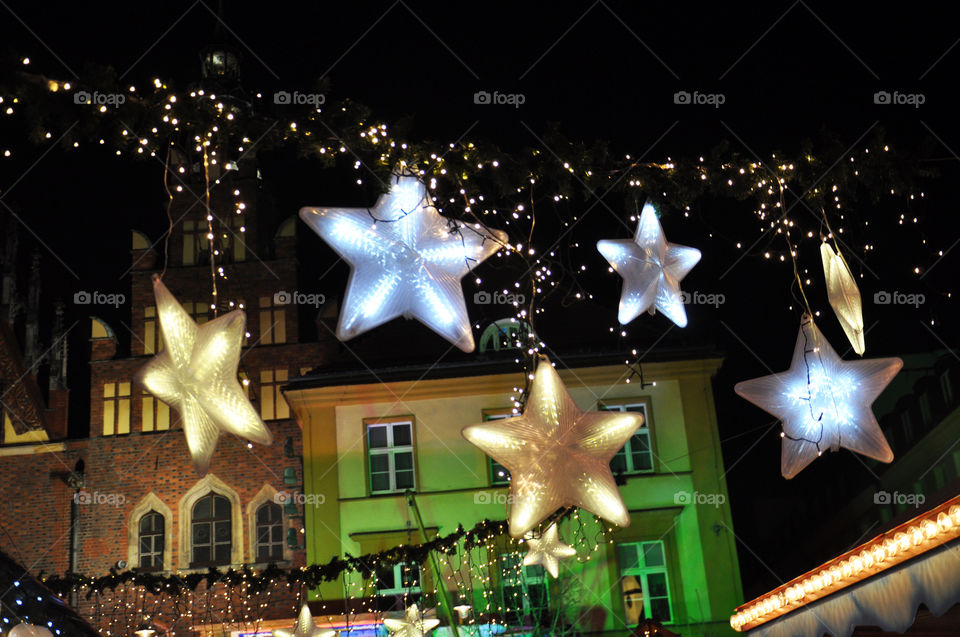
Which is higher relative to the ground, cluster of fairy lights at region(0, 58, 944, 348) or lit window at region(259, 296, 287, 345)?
lit window at region(259, 296, 287, 345)

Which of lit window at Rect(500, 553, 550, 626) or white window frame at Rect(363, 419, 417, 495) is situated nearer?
lit window at Rect(500, 553, 550, 626)

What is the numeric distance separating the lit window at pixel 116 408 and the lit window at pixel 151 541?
5.37 ft

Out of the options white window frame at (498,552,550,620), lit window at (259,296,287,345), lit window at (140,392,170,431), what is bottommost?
white window frame at (498,552,550,620)

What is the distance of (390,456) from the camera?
1689 cm

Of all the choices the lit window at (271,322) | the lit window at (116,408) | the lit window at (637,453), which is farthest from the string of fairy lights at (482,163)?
the lit window at (116,408)

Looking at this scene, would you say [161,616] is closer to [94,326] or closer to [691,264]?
[94,326]

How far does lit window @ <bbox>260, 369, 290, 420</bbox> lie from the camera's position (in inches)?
724

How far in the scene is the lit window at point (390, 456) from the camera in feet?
55.1

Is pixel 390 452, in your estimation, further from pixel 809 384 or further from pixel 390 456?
pixel 809 384

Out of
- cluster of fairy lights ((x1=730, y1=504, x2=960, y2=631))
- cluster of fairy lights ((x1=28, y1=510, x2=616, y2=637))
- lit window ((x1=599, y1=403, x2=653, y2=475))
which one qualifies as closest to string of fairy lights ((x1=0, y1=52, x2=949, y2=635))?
cluster of fairy lights ((x1=730, y1=504, x2=960, y2=631))

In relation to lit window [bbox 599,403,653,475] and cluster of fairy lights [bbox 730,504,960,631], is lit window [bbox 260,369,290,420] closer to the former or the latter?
lit window [bbox 599,403,653,475]

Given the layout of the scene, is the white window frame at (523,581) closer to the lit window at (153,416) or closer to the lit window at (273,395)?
Result: the lit window at (273,395)

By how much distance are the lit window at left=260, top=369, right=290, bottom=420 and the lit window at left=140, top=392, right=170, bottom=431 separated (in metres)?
1.74

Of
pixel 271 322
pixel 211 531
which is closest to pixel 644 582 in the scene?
pixel 211 531
